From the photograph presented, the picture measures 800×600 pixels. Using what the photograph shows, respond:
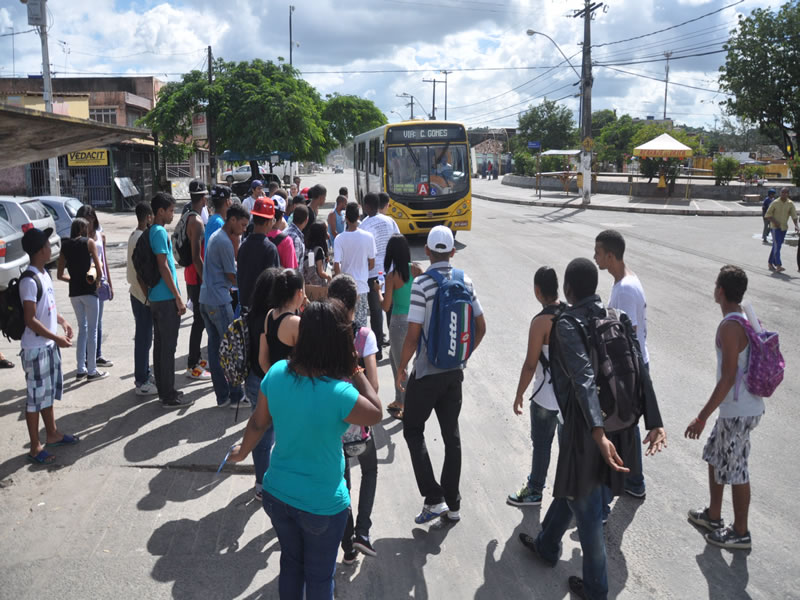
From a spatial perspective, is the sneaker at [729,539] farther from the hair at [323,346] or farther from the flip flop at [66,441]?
the flip flop at [66,441]

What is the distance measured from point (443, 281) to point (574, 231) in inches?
697

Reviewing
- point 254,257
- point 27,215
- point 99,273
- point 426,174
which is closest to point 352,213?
point 254,257

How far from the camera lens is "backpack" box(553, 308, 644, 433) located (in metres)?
3.24

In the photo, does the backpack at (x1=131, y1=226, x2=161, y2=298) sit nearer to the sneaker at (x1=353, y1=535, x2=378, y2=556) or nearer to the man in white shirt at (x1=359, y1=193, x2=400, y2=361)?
the man in white shirt at (x1=359, y1=193, x2=400, y2=361)

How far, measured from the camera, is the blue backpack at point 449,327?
401 centimetres

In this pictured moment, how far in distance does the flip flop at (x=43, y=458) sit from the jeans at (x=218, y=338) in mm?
1482

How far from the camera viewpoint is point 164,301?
6.02 m

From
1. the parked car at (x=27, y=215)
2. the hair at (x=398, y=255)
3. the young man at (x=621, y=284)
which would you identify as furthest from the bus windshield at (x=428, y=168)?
the young man at (x=621, y=284)

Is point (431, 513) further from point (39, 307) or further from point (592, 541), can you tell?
point (39, 307)

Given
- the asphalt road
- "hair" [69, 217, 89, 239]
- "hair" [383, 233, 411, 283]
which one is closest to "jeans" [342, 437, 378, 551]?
the asphalt road

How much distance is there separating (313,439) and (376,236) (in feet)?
14.7

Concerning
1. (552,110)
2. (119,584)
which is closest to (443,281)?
(119,584)

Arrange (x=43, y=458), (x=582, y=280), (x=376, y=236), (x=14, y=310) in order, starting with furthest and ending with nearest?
(x=376, y=236) → (x=43, y=458) → (x=14, y=310) → (x=582, y=280)

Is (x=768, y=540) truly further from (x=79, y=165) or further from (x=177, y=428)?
(x=79, y=165)
